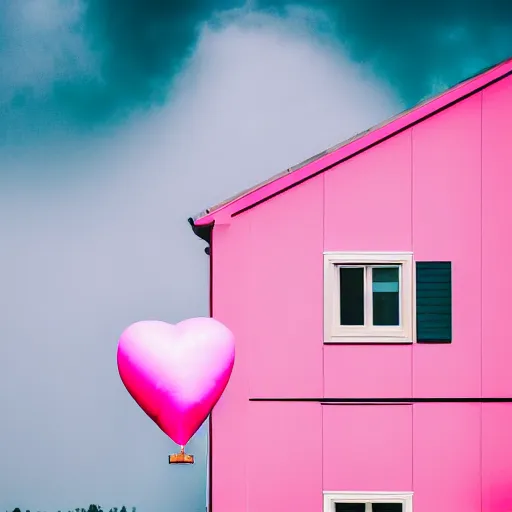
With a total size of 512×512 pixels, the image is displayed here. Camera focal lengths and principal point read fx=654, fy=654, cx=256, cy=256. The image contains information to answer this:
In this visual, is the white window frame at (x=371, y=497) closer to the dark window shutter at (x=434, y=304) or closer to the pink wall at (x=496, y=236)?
the pink wall at (x=496, y=236)

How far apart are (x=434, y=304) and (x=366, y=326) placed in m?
0.66

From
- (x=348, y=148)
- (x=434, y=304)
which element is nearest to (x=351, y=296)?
(x=434, y=304)

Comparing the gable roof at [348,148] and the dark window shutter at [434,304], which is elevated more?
the gable roof at [348,148]

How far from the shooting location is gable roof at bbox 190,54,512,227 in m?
6.04

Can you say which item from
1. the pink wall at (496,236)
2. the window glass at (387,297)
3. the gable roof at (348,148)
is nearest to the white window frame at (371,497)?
the pink wall at (496,236)

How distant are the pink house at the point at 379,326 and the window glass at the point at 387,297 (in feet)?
0.26

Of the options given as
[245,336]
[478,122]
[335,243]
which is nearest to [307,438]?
[245,336]

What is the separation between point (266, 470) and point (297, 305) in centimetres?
156

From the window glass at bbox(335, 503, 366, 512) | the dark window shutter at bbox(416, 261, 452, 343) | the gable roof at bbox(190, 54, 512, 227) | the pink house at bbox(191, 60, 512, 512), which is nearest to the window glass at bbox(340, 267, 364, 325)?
the pink house at bbox(191, 60, 512, 512)

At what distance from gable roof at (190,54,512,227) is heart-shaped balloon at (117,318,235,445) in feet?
3.57

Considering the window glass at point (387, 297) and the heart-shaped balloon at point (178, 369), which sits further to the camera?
the window glass at point (387, 297)

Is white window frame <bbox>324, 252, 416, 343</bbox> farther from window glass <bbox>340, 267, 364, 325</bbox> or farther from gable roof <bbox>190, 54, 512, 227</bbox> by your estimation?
gable roof <bbox>190, 54, 512, 227</bbox>

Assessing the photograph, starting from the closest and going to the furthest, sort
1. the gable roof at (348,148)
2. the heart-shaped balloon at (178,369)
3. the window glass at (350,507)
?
the heart-shaped balloon at (178,369)
the gable roof at (348,148)
the window glass at (350,507)

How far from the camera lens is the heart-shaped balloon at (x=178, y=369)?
552 cm
